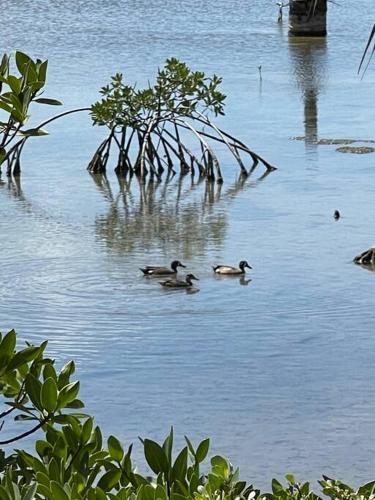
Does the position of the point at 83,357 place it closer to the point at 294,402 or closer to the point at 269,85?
the point at 294,402

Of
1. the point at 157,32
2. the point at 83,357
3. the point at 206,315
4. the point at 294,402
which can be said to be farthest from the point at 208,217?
the point at 157,32

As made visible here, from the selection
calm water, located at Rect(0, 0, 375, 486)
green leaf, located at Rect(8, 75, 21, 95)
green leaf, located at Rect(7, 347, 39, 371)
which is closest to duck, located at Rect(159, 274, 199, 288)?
calm water, located at Rect(0, 0, 375, 486)

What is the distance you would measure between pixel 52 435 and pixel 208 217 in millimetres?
10130

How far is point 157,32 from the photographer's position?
3064cm

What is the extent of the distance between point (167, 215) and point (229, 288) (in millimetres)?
3111

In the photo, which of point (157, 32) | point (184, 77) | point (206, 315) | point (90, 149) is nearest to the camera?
point (206, 315)

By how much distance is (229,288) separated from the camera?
1143 centimetres

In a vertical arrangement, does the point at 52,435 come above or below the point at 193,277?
above

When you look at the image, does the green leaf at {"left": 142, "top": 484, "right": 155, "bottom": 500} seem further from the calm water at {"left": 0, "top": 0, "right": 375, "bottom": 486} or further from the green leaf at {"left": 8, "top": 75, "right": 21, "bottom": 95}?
the calm water at {"left": 0, "top": 0, "right": 375, "bottom": 486}

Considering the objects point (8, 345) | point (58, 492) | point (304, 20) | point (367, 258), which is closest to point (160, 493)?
point (58, 492)

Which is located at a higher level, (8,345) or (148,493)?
(8,345)

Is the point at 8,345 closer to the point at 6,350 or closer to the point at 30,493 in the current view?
the point at 6,350

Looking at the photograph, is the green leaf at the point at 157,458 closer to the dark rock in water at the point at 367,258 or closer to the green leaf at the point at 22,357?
the green leaf at the point at 22,357

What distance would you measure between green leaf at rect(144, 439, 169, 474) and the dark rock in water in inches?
328
